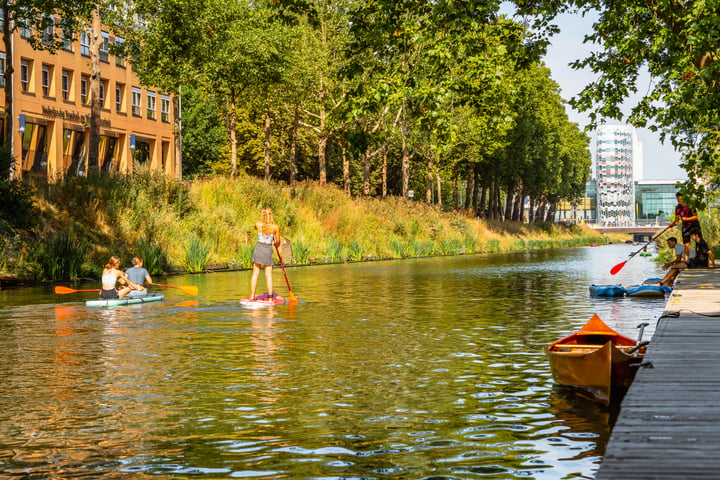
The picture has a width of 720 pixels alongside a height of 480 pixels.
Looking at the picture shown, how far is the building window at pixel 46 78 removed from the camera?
6106cm

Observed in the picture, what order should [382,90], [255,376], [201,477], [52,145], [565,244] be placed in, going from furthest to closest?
[565,244] < [52,145] < [382,90] < [255,376] < [201,477]

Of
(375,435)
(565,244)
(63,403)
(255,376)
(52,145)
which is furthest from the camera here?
(565,244)

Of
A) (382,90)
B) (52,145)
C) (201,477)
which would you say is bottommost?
(201,477)

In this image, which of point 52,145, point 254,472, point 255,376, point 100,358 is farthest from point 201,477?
point 52,145

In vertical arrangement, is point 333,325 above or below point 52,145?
below

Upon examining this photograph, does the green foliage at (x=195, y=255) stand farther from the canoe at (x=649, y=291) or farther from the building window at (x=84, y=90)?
the building window at (x=84, y=90)

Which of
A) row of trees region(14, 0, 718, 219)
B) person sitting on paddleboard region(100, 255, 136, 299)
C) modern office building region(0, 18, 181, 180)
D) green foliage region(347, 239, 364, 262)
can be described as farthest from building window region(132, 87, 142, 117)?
person sitting on paddleboard region(100, 255, 136, 299)

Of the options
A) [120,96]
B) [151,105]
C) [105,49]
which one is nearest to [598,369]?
[105,49]

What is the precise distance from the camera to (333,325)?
1692 centimetres

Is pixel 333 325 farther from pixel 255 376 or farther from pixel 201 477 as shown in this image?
pixel 201 477

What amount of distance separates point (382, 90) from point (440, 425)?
9.02m

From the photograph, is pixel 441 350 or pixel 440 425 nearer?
pixel 440 425

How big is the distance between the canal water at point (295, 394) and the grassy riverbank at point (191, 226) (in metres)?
9.68

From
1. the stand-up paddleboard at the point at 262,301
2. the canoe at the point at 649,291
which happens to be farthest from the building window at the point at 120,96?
the canoe at the point at 649,291
